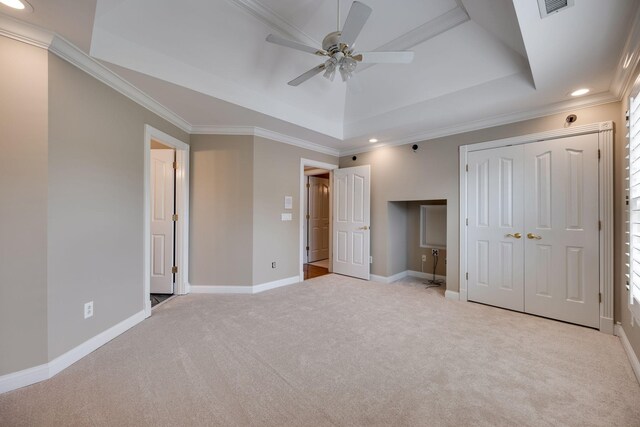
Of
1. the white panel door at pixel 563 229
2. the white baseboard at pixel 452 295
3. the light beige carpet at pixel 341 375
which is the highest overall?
the white panel door at pixel 563 229

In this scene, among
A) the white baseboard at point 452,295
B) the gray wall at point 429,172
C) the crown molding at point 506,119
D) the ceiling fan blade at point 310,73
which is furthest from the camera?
the white baseboard at point 452,295

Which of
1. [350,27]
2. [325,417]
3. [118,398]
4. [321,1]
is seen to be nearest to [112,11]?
[321,1]

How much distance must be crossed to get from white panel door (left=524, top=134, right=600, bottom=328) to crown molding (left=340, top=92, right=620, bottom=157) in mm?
346

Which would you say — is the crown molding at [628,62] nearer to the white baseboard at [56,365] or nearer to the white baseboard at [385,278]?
the white baseboard at [385,278]

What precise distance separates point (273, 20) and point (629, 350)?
4320mm

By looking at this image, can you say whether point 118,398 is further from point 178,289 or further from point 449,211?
point 449,211

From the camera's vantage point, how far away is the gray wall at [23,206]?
176 centimetres

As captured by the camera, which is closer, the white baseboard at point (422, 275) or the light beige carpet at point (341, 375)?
the light beige carpet at point (341, 375)

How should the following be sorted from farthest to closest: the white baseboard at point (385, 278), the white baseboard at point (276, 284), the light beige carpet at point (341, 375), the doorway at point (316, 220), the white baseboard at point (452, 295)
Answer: the doorway at point (316, 220), the white baseboard at point (385, 278), the white baseboard at point (276, 284), the white baseboard at point (452, 295), the light beige carpet at point (341, 375)

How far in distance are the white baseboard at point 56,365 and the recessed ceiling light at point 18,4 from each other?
7.82 feet

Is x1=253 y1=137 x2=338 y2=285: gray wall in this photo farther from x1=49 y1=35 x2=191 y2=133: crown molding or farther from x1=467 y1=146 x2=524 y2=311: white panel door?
x1=467 y1=146 x2=524 y2=311: white panel door

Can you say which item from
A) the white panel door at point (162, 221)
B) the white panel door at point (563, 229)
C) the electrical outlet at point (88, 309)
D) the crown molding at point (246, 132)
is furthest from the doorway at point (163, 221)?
the white panel door at point (563, 229)

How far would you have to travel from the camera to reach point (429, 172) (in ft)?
13.1

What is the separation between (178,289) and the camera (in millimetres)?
3766
